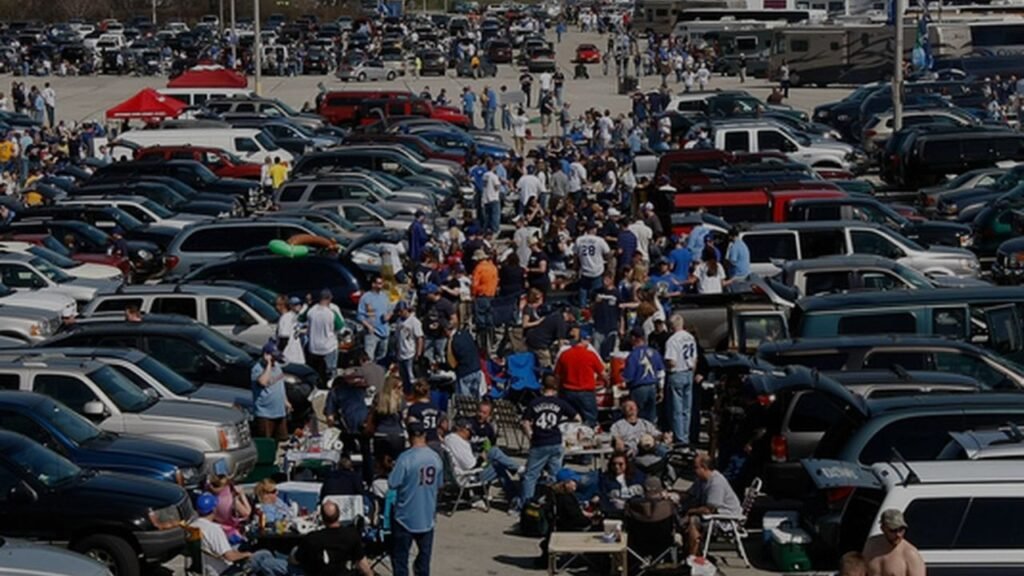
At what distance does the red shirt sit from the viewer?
19.3m

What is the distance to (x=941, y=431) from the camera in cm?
1518

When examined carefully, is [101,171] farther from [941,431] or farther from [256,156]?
[941,431]

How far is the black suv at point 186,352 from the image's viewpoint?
21.5m

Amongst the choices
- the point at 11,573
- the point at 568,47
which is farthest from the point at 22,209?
the point at 568,47

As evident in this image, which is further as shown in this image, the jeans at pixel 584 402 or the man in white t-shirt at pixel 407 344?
the man in white t-shirt at pixel 407 344

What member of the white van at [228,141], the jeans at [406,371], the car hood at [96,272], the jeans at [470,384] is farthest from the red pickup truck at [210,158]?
the jeans at [470,384]

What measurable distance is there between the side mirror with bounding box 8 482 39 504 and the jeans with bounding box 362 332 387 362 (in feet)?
28.3

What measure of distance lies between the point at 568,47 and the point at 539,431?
276ft

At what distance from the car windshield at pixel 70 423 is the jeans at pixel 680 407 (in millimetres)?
5928

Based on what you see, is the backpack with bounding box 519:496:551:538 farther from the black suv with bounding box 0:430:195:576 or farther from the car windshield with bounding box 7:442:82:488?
the car windshield with bounding box 7:442:82:488

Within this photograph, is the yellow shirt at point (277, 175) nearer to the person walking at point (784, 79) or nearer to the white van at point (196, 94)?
the white van at point (196, 94)

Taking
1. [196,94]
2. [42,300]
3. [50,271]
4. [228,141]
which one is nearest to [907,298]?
[42,300]

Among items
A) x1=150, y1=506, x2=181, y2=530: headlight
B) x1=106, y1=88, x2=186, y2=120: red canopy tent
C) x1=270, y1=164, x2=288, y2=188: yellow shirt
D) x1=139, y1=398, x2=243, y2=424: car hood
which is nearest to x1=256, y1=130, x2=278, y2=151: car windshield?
x1=106, y1=88, x2=186, y2=120: red canopy tent

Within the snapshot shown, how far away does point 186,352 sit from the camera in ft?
70.8
